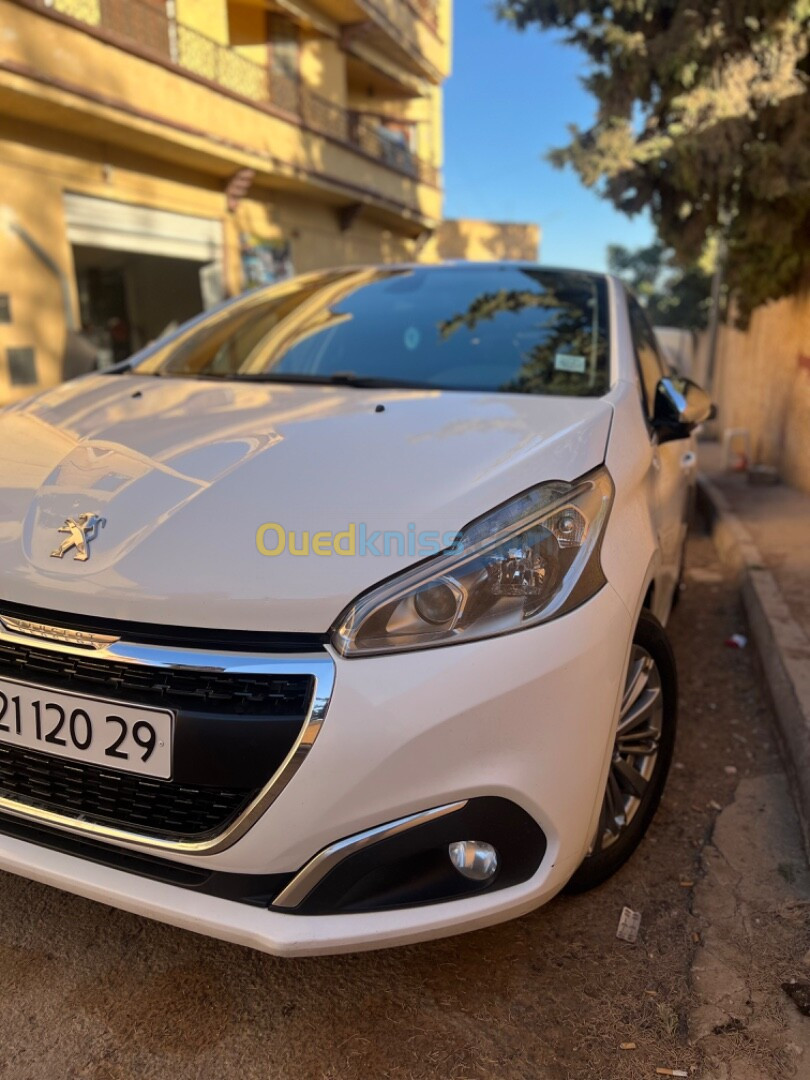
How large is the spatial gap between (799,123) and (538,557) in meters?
6.36

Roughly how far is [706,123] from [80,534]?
6.77 metres

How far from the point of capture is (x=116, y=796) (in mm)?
1470

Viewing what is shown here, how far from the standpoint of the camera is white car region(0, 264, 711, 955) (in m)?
1.35

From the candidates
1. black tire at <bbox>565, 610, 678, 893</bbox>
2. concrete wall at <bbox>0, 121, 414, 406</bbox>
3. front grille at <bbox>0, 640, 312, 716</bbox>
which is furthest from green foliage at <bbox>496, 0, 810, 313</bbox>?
front grille at <bbox>0, 640, 312, 716</bbox>

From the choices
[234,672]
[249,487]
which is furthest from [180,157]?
[234,672]

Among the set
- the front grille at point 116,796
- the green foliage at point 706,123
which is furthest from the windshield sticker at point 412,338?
the green foliage at point 706,123

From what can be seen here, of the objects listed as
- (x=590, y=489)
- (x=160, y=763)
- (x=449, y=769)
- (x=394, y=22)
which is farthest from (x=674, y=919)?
(x=394, y=22)

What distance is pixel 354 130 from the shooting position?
47.1 ft

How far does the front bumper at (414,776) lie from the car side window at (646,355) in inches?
46.9

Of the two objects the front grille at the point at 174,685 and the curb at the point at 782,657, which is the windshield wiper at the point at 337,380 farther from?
the curb at the point at 782,657

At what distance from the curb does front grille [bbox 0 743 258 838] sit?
160 cm

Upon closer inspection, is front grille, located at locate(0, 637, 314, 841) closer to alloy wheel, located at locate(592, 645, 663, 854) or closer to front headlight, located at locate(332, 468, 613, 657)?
front headlight, located at locate(332, 468, 613, 657)

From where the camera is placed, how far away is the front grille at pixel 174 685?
134cm

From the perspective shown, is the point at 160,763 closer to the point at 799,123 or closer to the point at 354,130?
the point at 799,123
